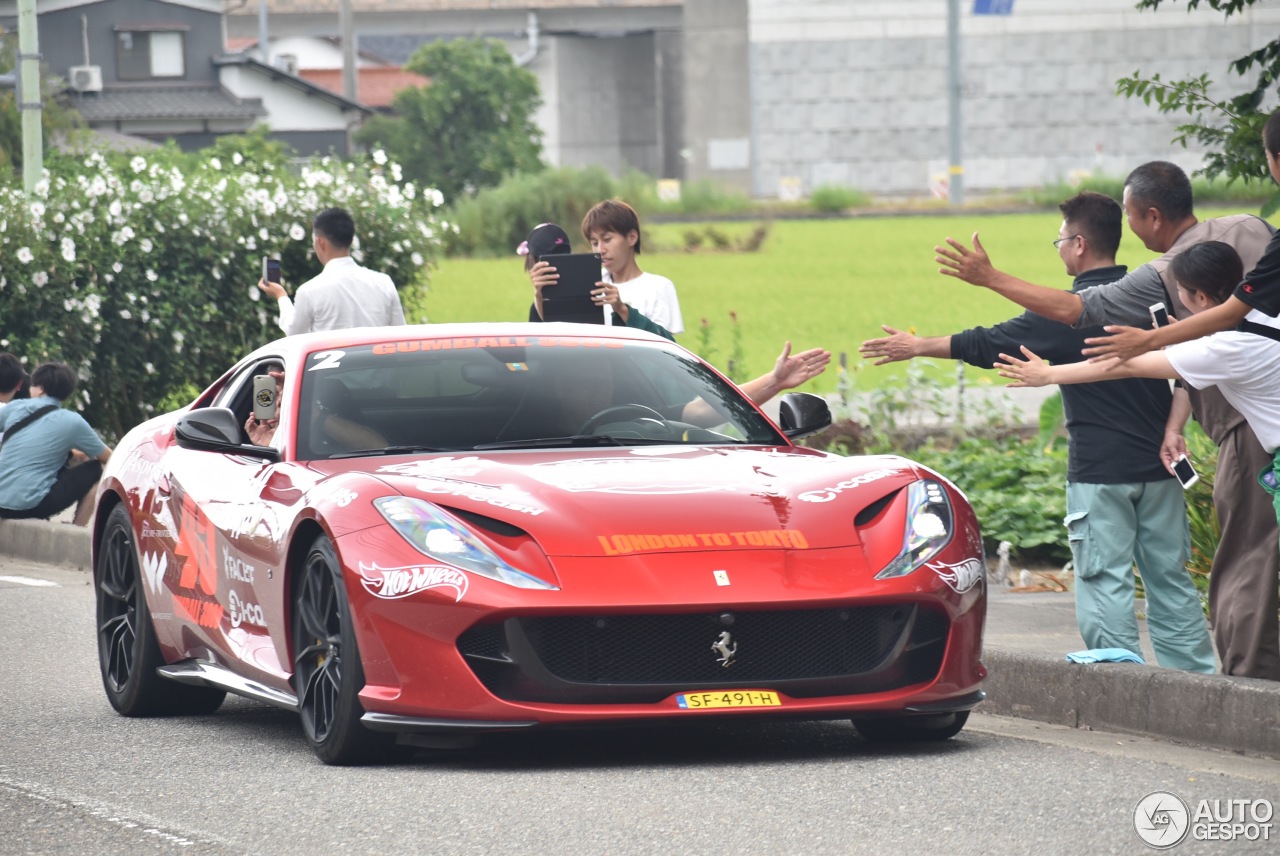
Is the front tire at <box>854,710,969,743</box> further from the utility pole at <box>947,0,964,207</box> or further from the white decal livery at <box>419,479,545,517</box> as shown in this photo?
the utility pole at <box>947,0,964,207</box>

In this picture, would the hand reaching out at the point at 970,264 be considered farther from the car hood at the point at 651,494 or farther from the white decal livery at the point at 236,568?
the white decal livery at the point at 236,568

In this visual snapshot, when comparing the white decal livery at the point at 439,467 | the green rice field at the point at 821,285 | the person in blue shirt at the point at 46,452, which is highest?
the white decal livery at the point at 439,467

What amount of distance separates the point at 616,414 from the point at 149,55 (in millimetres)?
69966

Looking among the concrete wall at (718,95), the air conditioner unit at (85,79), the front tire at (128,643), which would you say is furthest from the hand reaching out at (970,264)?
the concrete wall at (718,95)

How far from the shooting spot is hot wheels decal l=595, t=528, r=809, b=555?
6.25 m

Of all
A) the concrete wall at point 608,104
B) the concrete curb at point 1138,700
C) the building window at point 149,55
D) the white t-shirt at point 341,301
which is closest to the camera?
the concrete curb at point 1138,700

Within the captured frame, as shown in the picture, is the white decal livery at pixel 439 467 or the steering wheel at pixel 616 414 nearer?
the white decal livery at pixel 439 467

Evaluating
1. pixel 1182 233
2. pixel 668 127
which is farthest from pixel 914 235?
pixel 1182 233

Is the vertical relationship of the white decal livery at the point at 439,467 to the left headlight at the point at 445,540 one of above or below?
above

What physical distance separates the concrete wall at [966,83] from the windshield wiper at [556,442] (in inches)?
3602

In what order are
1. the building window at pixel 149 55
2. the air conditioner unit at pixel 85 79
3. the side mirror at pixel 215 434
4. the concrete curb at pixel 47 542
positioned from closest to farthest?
the side mirror at pixel 215 434 → the concrete curb at pixel 47 542 → the air conditioner unit at pixel 85 79 → the building window at pixel 149 55

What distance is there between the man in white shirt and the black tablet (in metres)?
1.86

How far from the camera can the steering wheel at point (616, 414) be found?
292 inches

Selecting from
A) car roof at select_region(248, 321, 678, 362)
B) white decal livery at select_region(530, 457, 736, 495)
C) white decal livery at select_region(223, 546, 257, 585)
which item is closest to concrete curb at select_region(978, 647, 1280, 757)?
white decal livery at select_region(530, 457, 736, 495)
